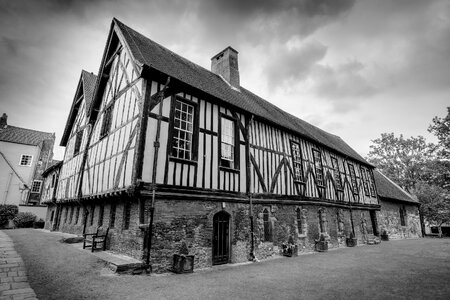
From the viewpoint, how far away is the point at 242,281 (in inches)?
248

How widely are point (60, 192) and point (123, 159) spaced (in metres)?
11.2

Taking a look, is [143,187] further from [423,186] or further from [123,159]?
[423,186]

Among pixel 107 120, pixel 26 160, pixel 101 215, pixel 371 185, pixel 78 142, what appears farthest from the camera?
pixel 26 160

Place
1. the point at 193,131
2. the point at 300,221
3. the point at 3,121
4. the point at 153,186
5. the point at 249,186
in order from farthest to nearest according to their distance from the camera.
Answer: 1. the point at 3,121
2. the point at 300,221
3. the point at 249,186
4. the point at 193,131
5. the point at 153,186

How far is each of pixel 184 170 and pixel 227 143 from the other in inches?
102

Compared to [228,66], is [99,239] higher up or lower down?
lower down

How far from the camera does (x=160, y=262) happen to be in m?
6.89

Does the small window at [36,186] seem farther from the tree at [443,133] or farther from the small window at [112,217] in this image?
the tree at [443,133]

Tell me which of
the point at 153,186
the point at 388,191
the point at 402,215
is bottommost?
the point at 402,215

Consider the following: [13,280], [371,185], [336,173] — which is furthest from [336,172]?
[13,280]

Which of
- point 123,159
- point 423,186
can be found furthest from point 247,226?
point 423,186

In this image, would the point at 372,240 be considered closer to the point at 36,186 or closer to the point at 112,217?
the point at 112,217

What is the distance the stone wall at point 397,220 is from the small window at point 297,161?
469 inches

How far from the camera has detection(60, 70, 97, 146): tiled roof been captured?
608 inches
